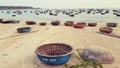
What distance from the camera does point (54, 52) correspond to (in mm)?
9852

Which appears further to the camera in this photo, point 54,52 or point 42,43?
point 42,43

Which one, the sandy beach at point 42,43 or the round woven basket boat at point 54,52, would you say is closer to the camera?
the round woven basket boat at point 54,52

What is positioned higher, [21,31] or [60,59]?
[60,59]

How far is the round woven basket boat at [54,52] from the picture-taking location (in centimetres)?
863

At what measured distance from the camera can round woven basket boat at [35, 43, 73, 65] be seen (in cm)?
863

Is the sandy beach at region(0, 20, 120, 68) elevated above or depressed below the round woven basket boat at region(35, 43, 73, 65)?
below

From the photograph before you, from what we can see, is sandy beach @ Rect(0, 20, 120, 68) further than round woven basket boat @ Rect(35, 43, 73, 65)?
Yes

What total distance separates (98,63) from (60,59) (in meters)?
1.87

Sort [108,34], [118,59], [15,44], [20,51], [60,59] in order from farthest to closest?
[108,34] → [15,44] → [20,51] → [118,59] → [60,59]

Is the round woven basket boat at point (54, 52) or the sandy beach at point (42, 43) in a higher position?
the round woven basket boat at point (54, 52)

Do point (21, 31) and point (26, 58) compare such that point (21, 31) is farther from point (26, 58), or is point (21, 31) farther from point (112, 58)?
point (112, 58)

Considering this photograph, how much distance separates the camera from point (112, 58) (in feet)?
32.3

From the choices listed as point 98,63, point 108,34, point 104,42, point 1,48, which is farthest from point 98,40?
point 1,48

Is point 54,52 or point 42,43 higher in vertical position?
point 54,52
